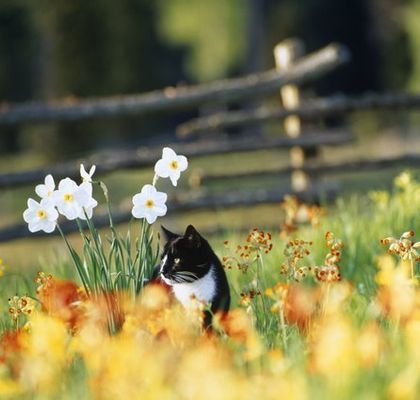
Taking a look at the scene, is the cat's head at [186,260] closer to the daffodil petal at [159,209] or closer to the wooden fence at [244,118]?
the daffodil petal at [159,209]

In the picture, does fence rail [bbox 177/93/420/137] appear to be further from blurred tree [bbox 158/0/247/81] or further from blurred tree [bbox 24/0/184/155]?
blurred tree [bbox 158/0/247/81]

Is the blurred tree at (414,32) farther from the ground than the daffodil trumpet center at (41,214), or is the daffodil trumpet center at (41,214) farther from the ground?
the blurred tree at (414,32)

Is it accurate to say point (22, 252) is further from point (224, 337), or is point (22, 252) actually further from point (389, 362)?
point (389, 362)

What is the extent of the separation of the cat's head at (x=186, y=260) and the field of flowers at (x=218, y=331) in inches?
3.6

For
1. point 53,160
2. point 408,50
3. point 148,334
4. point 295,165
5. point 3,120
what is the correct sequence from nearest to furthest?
1. point 148,334
2. point 3,120
3. point 295,165
4. point 53,160
5. point 408,50

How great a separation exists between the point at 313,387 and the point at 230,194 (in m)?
4.91

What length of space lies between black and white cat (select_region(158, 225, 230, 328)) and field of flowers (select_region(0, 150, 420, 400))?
8cm

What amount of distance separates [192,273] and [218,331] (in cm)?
24

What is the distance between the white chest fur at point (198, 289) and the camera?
2898 mm

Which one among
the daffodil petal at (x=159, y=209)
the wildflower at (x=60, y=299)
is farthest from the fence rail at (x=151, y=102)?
the daffodil petal at (x=159, y=209)

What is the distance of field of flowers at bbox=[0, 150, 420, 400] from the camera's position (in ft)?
5.67

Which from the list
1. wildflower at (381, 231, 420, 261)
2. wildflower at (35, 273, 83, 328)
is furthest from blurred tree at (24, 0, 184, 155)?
wildflower at (381, 231, 420, 261)

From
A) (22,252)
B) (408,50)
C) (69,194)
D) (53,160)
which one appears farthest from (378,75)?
(69,194)

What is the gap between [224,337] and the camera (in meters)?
2.49
